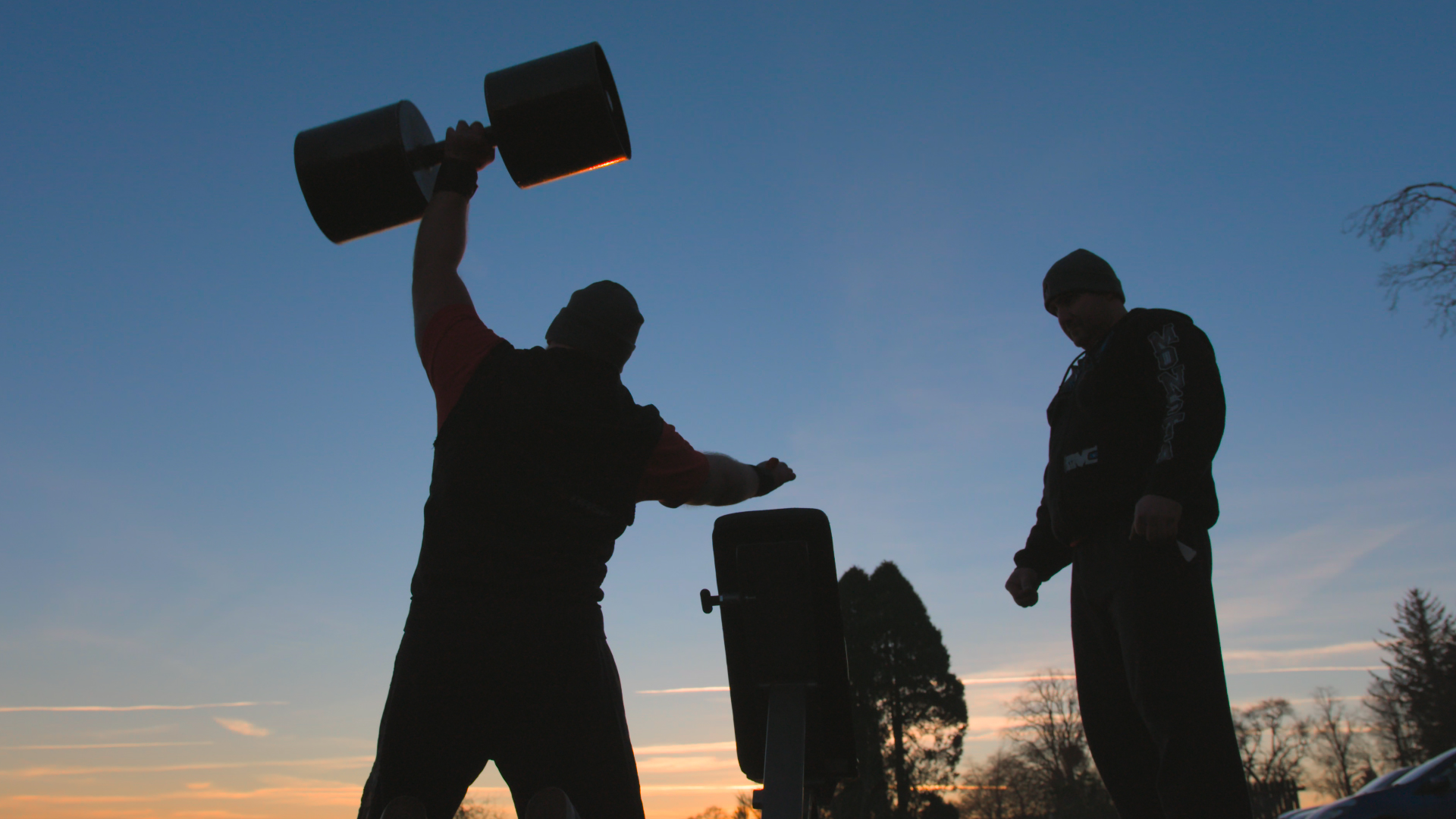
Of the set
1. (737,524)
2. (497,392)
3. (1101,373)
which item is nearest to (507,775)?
(497,392)

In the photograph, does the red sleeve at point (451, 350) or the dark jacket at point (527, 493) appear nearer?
the dark jacket at point (527, 493)

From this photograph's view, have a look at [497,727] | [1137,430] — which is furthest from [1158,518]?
[497,727]

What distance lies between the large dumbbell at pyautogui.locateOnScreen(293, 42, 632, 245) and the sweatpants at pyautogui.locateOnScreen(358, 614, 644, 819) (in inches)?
54.7

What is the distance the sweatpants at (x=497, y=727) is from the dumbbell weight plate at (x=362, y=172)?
1375 mm

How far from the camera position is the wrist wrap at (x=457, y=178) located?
2.26 m

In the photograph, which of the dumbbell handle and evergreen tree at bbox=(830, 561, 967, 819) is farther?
evergreen tree at bbox=(830, 561, 967, 819)

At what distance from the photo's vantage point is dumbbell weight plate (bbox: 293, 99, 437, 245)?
2447mm

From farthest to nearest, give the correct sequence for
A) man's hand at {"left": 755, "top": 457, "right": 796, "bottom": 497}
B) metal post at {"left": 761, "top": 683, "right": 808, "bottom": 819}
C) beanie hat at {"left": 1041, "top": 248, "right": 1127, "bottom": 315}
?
1. beanie hat at {"left": 1041, "top": 248, "right": 1127, "bottom": 315}
2. man's hand at {"left": 755, "top": 457, "right": 796, "bottom": 497}
3. metal post at {"left": 761, "top": 683, "right": 808, "bottom": 819}

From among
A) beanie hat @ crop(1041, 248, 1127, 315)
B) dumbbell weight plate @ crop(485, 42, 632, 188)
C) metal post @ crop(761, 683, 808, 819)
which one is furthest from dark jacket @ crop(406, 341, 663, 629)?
beanie hat @ crop(1041, 248, 1127, 315)

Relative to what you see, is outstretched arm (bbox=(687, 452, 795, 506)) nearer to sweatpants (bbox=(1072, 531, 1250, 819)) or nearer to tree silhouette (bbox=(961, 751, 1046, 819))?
sweatpants (bbox=(1072, 531, 1250, 819))

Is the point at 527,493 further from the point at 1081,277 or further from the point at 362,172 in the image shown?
the point at 1081,277

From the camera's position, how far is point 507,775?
1.68 m

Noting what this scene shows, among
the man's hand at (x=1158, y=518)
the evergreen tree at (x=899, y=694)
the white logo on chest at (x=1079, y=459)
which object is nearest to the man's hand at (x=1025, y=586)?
the white logo on chest at (x=1079, y=459)

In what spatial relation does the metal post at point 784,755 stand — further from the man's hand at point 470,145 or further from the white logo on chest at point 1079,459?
the man's hand at point 470,145
